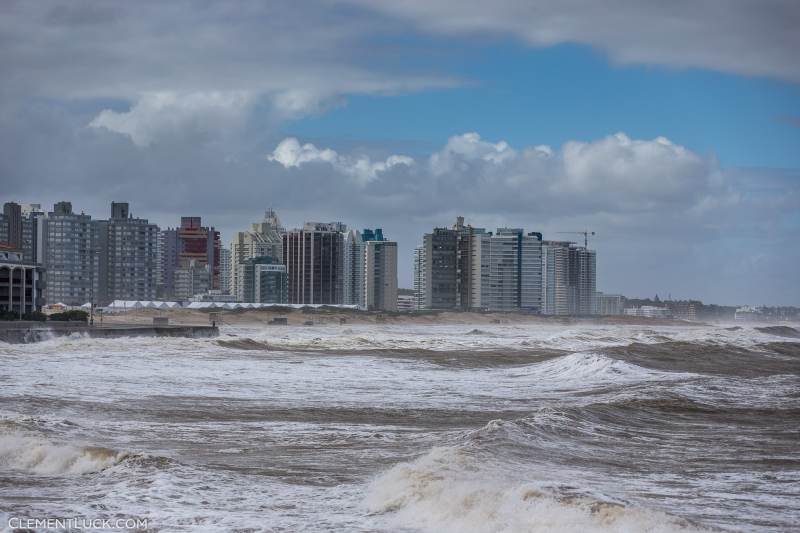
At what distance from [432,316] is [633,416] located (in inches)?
5466

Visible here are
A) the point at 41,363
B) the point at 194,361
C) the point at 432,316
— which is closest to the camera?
the point at 41,363

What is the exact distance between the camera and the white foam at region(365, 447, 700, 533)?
1123cm

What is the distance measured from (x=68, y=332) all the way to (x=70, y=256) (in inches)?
5514

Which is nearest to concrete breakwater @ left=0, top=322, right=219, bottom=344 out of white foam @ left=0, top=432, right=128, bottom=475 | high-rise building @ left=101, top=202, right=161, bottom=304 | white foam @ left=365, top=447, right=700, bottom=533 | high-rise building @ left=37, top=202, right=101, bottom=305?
white foam @ left=0, top=432, right=128, bottom=475

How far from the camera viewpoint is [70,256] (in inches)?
7470

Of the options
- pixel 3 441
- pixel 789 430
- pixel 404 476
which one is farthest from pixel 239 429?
pixel 789 430

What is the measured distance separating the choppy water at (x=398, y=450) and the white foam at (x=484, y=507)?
3 centimetres

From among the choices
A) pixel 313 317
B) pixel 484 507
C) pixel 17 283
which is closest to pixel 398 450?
pixel 484 507

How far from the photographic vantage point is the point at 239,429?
20.2m

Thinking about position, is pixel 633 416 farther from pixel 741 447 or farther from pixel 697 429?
pixel 741 447

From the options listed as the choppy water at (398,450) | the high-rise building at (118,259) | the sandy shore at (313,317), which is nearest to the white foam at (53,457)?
the choppy water at (398,450)

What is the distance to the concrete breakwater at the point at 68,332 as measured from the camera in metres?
50.8

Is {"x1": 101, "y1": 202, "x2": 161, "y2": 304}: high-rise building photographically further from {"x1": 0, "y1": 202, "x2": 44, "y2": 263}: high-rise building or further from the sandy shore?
the sandy shore

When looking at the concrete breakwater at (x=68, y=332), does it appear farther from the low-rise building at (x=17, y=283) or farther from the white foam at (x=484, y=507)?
the white foam at (x=484, y=507)
